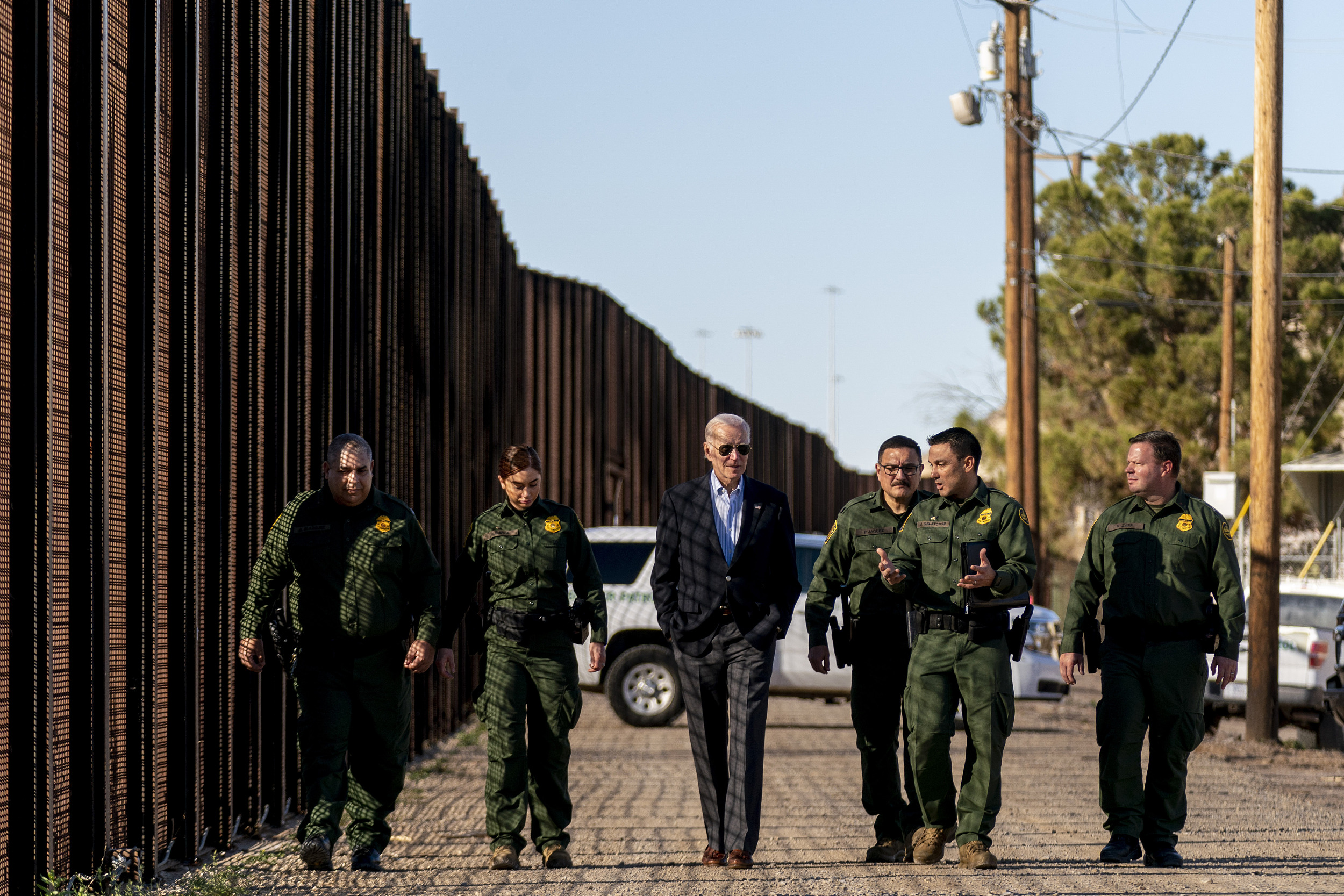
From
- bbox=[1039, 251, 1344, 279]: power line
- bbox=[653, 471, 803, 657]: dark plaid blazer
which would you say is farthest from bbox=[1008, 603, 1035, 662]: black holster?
bbox=[1039, 251, 1344, 279]: power line

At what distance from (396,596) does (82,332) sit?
1.82m

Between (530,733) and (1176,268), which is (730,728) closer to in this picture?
(530,733)

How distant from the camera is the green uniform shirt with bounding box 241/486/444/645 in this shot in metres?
7.30

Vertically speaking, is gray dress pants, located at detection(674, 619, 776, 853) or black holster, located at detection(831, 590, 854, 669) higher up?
black holster, located at detection(831, 590, 854, 669)

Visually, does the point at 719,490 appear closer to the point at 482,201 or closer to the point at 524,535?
the point at 524,535

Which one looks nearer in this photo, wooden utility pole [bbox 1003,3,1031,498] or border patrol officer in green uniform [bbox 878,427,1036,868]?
border patrol officer in green uniform [bbox 878,427,1036,868]

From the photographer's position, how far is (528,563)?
761 centimetres

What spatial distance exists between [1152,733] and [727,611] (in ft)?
6.62

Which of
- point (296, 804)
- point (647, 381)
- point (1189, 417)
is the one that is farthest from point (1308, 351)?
point (296, 804)

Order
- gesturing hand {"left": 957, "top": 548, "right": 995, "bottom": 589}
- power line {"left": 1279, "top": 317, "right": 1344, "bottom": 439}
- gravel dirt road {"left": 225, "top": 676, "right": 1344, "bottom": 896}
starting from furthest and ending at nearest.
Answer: power line {"left": 1279, "top": 317, "right": 1344, "bottom": 439} → gesturing hand {"left": 957, "top": 548, "right": 995, "bottom": 589} → gravel dirt road {"left": 225, "top": 676, "right": 1344, "bottom": 896}

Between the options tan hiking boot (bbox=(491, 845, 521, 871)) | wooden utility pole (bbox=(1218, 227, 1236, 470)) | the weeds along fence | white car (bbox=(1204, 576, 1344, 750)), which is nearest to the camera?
the weeds along fence

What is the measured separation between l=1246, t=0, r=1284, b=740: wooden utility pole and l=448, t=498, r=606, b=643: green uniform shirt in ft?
29.1

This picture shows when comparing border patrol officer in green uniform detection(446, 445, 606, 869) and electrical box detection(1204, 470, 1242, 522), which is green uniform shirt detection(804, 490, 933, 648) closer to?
border patrol officer in green uniform detection(446, 445, 606, 869)

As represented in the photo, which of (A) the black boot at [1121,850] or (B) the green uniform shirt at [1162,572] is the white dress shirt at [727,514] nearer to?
(B) the green uniform shirt at [1162,572]
